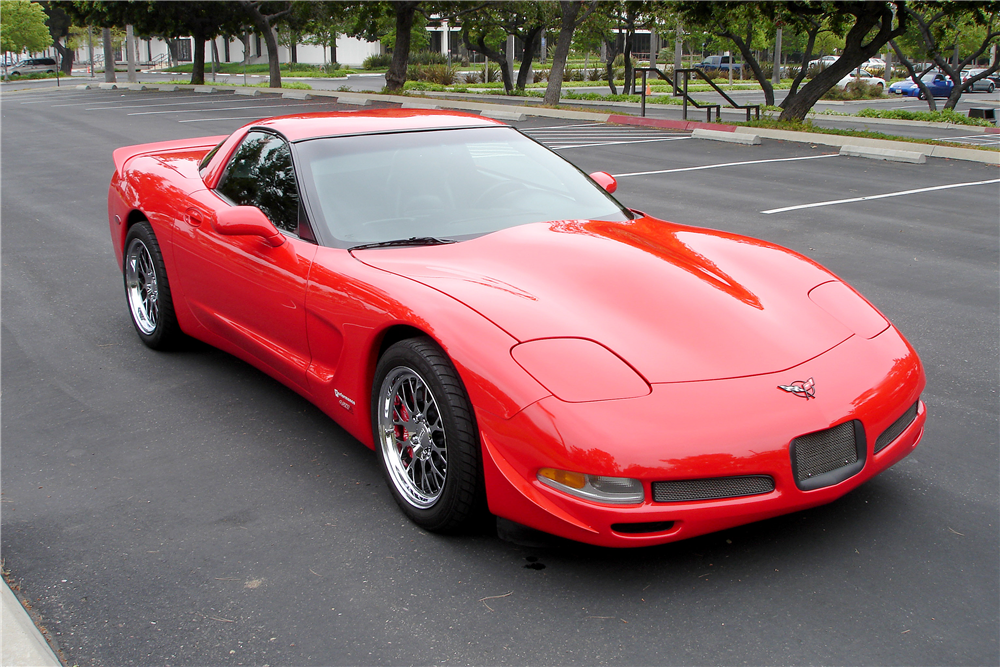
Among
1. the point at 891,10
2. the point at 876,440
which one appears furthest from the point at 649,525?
the point at 891,10

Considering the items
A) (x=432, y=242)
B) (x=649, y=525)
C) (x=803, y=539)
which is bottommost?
(x=803, y=539)

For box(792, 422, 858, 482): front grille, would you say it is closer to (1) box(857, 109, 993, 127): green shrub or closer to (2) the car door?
(2) the car door

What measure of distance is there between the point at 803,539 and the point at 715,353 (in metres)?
0.73

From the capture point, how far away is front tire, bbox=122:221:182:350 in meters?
5.10

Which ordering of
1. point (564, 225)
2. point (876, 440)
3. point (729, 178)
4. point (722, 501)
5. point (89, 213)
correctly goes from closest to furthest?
point (722, 501), point (876, 440), point (564, 225), point (89, 213), point (729, 178)

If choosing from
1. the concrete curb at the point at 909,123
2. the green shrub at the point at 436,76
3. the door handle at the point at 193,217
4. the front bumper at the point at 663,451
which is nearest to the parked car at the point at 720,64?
the green shrub at the point at 436,76

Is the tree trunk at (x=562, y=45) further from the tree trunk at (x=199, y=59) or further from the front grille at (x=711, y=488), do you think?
the front grille at (x=711, y=488)

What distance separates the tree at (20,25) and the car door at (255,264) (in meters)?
78.3

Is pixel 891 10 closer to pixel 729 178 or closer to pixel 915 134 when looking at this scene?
pixel 915 134

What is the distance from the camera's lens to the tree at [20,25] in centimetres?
7069

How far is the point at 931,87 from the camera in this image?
145 ft

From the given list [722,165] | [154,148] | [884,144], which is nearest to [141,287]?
[154,148]

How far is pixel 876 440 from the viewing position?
3000mm

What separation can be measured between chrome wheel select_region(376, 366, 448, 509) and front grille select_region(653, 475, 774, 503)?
756 mm
